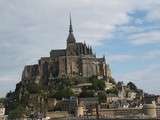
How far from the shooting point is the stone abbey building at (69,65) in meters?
110

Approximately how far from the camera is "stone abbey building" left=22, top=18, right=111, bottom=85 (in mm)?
110125

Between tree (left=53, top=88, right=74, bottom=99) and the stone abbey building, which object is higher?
the stone abbey building

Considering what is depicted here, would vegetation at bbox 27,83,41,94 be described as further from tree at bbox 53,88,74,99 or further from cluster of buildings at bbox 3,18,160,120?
tree at bbox 53,88,74,99

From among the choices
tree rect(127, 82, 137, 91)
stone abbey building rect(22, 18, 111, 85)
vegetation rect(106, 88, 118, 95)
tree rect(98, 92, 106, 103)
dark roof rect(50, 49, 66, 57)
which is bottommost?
tree rect(98, 92, 106, 103)

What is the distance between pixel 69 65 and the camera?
10975 cm

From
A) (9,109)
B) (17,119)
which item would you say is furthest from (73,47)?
(17,119)

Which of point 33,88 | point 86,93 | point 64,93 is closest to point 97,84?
point 86,93

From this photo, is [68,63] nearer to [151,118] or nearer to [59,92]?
[59,92]

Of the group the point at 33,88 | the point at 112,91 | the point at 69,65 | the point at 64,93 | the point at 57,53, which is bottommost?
the point at 64,93

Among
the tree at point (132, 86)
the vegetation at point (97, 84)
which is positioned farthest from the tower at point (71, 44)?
the tree at point (132, 86)

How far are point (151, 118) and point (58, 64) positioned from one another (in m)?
52.5

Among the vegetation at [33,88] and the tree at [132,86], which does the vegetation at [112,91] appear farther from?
the vegetation at [33,88]

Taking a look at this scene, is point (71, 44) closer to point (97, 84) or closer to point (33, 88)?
point (97, 84)

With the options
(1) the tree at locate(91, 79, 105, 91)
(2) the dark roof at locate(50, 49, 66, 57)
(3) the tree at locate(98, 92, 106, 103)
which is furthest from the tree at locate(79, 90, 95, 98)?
(2) the dark roof at locate(50, 49, 66, 57)
